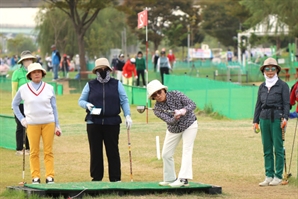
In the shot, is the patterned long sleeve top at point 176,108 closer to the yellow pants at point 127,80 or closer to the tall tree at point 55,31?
the yellow pants at point 127,80

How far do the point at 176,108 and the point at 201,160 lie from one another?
211 inches

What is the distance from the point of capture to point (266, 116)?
44.5ft

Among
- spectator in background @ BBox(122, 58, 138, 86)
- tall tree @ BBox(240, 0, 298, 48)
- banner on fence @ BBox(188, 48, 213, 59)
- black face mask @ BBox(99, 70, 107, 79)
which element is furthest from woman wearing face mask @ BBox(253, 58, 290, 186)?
banner on fence @ BBox(188, 48, 213, 59)

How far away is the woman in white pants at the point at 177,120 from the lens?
11.8 meters

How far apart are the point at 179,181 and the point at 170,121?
838 mm

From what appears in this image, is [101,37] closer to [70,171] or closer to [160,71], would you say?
[160,71]

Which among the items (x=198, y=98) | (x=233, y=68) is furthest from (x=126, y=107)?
(x=233, y=68)

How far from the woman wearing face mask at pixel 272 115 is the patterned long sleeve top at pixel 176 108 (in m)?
1.95

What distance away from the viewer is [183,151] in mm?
11992

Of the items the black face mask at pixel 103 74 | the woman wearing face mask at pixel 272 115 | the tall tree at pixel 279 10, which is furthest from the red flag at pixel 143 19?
the tall tree at pixel 279 10

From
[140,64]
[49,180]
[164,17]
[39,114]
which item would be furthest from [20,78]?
[164,17]

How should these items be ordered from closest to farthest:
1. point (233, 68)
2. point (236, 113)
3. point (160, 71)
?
point (236, 113)
point (160, 71)
point (233, 68)

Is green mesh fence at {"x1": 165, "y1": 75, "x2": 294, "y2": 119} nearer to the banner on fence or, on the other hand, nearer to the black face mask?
the black face mask

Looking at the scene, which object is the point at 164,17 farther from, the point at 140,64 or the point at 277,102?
the point at 277,102
